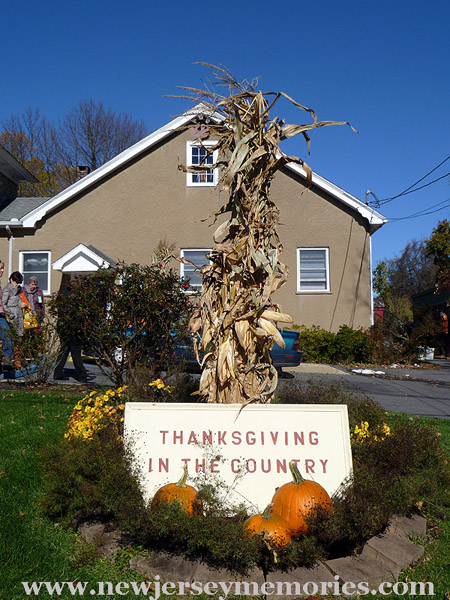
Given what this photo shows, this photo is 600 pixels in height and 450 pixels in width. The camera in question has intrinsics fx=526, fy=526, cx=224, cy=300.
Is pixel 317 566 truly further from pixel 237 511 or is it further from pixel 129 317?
pixel 129 317

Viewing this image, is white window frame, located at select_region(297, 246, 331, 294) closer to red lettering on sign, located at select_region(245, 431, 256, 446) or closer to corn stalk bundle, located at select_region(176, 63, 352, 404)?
corn stalk bundle, located at select_region(176, 63, 352, 404)

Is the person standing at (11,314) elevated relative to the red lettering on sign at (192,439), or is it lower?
elevated

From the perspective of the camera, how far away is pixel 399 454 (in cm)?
352

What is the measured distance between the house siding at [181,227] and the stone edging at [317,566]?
13.3 metres

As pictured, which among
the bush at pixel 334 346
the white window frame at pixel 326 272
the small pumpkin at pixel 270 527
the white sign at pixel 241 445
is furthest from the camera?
the white window frame at pixel 326 272

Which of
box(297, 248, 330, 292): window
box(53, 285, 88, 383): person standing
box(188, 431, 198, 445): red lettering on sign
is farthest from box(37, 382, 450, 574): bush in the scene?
box(297, 248, 330, 292): window

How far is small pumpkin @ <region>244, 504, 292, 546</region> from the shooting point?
2705 mm

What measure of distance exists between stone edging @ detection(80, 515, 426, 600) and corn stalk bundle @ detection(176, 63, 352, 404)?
1139 mm

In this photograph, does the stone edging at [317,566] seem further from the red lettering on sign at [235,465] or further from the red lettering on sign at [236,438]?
the red lettering on sign at [236,438]

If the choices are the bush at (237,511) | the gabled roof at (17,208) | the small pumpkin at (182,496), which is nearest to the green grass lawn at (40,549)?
the bush at (237,511)

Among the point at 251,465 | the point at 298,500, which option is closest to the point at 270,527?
the point at 298,500

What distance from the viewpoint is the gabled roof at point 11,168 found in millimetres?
17138

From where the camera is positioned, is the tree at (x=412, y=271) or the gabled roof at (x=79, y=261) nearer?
the gabled roof at (x=79, y=261)

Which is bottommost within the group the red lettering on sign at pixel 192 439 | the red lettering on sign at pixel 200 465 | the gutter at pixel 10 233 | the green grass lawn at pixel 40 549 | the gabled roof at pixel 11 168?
the green grass lawn at pixel 40 549
